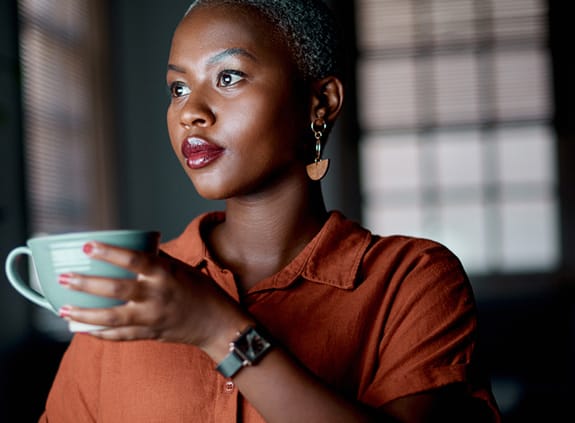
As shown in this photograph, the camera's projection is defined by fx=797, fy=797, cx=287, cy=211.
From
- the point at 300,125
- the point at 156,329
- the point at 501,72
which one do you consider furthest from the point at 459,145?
the point at 156,329

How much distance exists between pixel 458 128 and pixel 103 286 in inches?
153

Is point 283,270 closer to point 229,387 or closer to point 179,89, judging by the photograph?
point 229,387

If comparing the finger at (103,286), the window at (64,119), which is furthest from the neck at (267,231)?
the window at (64,119)

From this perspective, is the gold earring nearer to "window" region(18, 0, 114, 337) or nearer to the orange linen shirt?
the orange linen shirt

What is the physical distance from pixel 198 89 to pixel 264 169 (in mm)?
136

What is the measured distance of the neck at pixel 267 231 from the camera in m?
1.15

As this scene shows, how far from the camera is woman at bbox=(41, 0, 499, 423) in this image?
987 mm

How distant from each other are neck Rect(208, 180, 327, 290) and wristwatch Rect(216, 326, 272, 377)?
1.18 feet

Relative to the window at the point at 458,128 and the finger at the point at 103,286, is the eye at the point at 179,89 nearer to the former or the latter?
the finger at the point at 103,286

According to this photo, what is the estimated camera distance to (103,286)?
2.21ft

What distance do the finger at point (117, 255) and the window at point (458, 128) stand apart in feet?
12.2

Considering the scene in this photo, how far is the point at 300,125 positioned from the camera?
1.13 meters

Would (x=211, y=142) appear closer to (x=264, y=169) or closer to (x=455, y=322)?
(x=264, y=169)

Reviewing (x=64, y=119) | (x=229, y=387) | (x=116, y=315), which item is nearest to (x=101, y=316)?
(x=116, y=315)
